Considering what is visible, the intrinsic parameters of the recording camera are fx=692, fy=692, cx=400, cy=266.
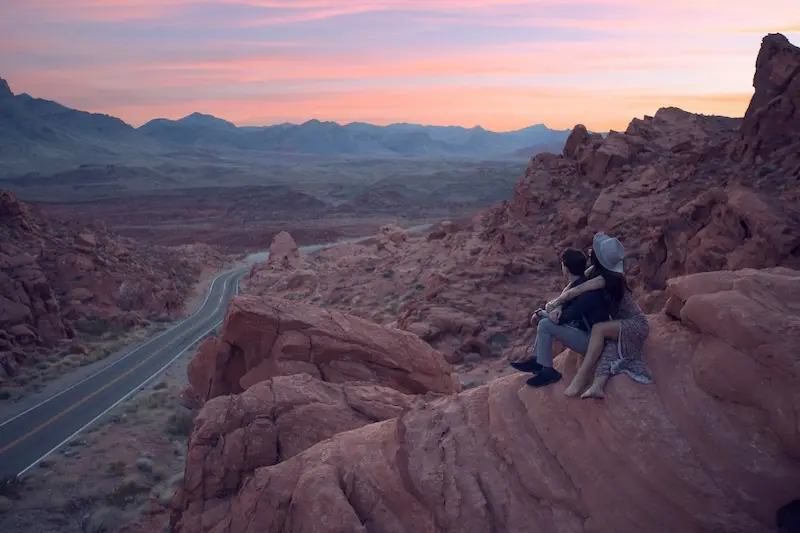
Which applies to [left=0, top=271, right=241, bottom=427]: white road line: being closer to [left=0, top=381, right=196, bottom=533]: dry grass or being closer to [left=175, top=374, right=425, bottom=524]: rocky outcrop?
[left=0, top=381, right=196, bottom=533]: dry grass

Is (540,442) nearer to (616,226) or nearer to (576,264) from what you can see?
(576,264)

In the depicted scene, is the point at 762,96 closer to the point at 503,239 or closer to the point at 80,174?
the point at 503,239

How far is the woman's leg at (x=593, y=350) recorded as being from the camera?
654cm

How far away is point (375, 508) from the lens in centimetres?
717

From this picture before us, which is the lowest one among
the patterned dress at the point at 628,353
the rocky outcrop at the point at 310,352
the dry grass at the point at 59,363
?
the dry grass at the point at 59,363

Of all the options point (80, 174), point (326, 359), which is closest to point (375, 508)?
point (326, 359)

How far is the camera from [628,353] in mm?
6434

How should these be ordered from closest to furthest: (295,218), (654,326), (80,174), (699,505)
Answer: (699,505), (654,326), (295,218), (80,174)

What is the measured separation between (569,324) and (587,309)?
32 centimetres

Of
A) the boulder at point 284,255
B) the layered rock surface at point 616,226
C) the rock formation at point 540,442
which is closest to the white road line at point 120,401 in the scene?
the rock formation at point 540,442

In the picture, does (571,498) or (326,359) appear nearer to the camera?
(571,498)

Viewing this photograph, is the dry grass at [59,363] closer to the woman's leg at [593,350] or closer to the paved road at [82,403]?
the paved road at [82,403]

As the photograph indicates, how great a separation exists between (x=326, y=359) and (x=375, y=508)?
6.85m

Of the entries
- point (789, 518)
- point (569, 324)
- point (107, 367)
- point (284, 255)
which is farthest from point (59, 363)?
point (284, 255)
